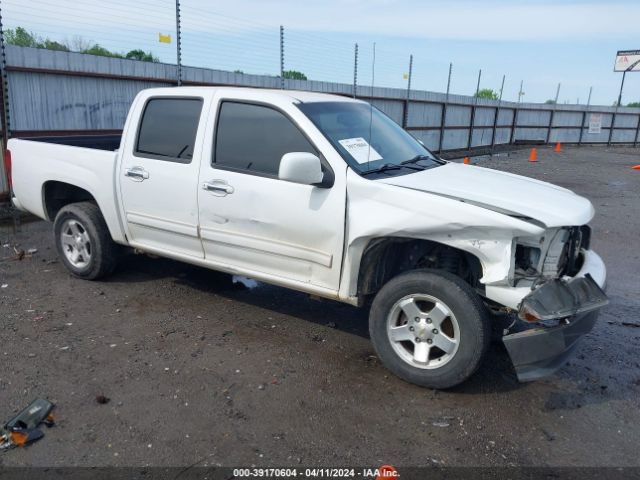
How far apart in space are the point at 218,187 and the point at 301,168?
95 centimetres

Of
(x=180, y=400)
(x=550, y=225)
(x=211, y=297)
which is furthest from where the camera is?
(x=211, y=297)

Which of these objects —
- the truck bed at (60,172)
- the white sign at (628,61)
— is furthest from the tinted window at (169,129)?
the white sign at (628,61)

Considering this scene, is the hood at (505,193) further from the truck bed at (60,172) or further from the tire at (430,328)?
the truck bed at (60,172)

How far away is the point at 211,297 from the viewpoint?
5.35 m

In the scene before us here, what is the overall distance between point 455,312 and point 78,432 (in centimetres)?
242

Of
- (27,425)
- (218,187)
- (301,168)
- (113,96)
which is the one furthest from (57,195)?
Result: (113,96)

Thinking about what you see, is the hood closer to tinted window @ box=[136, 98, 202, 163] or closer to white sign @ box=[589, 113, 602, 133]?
tinted window @ box=[136, 98, 202, 163]

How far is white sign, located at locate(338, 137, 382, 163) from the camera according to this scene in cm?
408

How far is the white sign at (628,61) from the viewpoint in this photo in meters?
43.7

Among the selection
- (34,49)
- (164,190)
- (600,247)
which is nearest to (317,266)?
(164,190)

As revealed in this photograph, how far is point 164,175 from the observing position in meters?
→ 4.70

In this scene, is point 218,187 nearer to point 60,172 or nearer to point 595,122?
point 60,172

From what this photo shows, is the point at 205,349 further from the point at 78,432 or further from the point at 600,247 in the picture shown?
the point at 600,247

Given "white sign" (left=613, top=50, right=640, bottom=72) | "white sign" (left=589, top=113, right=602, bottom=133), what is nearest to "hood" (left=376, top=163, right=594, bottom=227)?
"white sign" (left=589, top=113, right=602, bottom=133)
